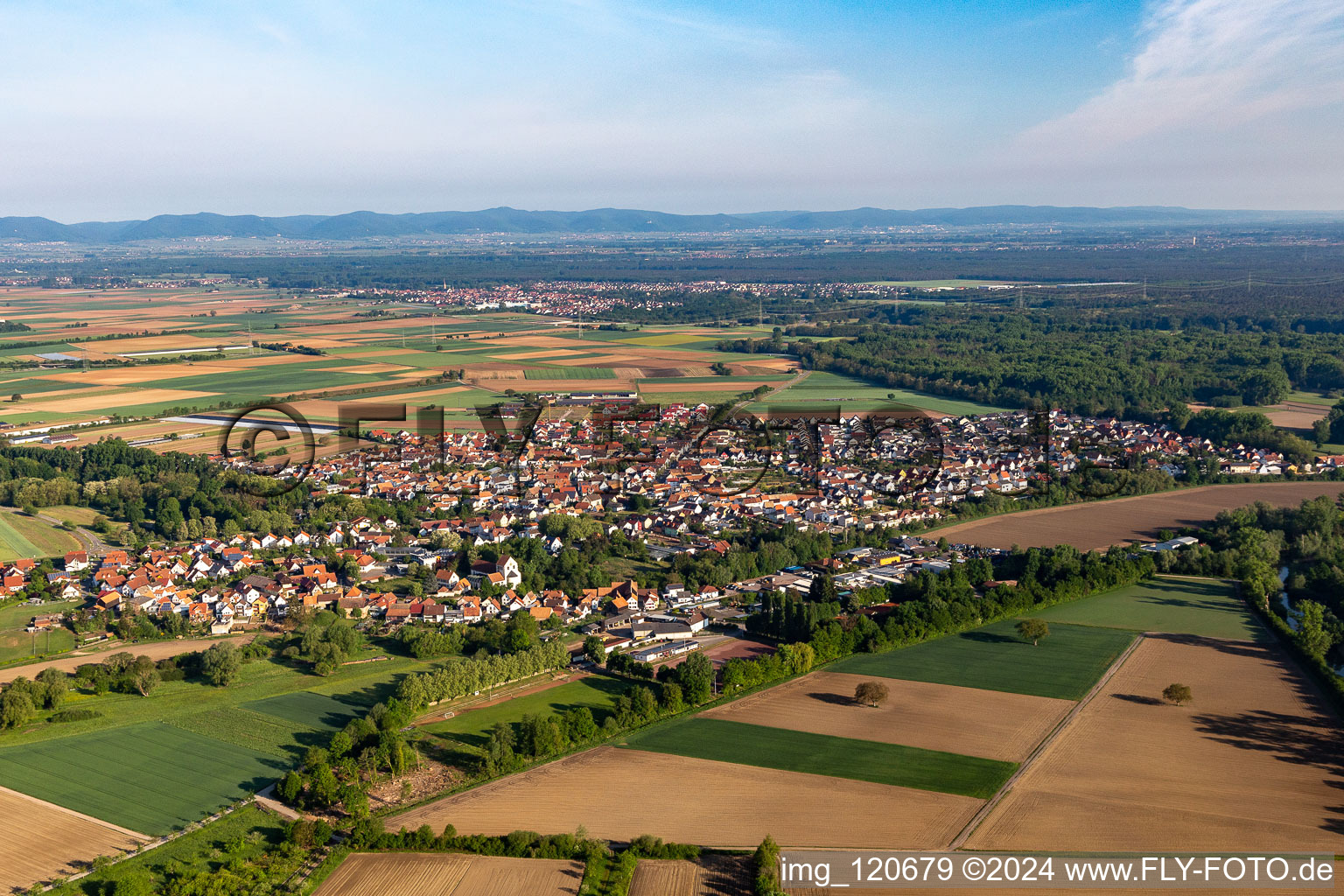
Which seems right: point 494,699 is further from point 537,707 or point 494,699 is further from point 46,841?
point 46,841

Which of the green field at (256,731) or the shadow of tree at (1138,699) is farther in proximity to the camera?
the shadow of tree at (1138,699)

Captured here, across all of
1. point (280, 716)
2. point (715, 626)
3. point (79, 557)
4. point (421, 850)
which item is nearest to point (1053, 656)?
point (715, 626)

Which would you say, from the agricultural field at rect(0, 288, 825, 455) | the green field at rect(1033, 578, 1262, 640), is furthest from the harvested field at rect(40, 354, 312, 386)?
the green field at rect(1033, 578, 1262, 640)

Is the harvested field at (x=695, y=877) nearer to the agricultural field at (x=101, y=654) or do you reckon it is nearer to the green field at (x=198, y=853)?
the green field at (x=198, y=853)

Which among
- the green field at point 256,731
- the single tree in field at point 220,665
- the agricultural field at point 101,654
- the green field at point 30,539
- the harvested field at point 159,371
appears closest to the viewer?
the green field at point 256,731

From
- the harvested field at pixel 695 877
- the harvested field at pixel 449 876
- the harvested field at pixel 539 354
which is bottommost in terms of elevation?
the harvested field at pixel 449 876

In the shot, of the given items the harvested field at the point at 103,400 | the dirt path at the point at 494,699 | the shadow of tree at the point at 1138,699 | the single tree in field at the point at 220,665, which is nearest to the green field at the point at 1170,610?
the shadow of tree at the point at 1138,699

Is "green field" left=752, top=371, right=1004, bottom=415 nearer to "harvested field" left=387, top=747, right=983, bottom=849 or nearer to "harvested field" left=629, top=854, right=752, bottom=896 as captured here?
"harvested field" left=387, top=747, right=983, bottom=849
